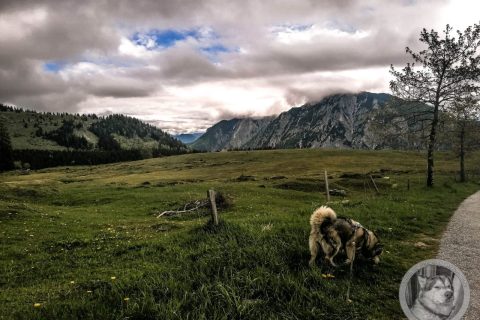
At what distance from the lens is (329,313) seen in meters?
7.89

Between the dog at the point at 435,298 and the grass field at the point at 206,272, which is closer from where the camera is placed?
the dog at the point at 435,298

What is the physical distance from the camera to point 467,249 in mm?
14031

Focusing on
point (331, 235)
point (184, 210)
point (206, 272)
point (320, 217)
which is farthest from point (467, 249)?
point (184, 210)

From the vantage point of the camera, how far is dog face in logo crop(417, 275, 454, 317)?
4064mm

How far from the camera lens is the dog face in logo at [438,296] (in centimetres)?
406

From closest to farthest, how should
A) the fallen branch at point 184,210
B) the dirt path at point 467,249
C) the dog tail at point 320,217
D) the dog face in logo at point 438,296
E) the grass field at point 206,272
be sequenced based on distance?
the dog face in logo at point 438,296 → the grass field at point 206,272 → the dirt path at point 467,249 → the dog tail at point 320,217 → the fallen branch at point 184,210

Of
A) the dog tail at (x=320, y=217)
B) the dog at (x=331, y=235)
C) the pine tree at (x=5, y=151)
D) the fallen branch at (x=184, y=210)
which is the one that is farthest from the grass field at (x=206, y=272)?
the pine tree at (x=5, y=151)

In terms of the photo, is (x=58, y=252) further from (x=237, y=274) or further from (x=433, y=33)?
(x=433, y=33)

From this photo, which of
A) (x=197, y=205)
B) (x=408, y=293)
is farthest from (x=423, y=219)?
(x=197, y=205)

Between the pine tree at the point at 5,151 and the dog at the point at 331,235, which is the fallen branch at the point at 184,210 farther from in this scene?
the pine tree at the point at 5,151

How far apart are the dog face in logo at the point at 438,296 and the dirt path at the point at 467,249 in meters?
4.86

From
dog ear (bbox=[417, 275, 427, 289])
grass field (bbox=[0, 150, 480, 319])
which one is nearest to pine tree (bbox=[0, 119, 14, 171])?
grass field (bbox=[0, 150, 480, 319])

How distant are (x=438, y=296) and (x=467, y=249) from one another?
39.6 ft

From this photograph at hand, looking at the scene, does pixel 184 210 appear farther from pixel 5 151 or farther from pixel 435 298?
pixel 5 151
